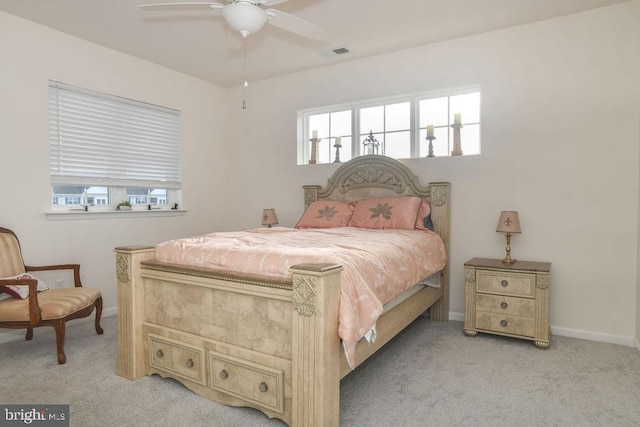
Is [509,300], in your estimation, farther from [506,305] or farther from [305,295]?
[305,295]

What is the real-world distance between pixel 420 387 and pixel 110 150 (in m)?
3.52

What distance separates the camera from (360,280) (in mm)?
1984

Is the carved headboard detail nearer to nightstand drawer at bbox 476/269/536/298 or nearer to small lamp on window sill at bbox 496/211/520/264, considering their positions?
small lamp on window sill at bbox 496/211/520/264

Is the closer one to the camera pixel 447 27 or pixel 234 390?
pixel 234 390

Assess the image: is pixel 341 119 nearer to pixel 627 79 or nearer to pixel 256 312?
pixel 627 79

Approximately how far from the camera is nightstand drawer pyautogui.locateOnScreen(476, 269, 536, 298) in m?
3.03

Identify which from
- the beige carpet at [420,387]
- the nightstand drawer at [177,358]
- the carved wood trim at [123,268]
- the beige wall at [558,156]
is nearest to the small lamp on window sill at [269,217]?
the beige wall at [558,156]

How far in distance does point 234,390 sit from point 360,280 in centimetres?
88

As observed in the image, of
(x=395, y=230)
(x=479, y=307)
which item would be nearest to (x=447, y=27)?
(x=395, y=230)

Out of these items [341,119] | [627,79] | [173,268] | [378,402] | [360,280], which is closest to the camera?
[360,280]

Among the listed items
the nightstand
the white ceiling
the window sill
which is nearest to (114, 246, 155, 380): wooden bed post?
the window sill

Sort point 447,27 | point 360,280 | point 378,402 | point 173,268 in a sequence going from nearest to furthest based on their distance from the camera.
A: point 360,280
point 378,402
point 173,268
point 447,27

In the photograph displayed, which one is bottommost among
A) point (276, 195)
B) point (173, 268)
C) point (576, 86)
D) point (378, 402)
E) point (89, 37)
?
point (378, 402)

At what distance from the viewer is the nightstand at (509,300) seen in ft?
9.78
